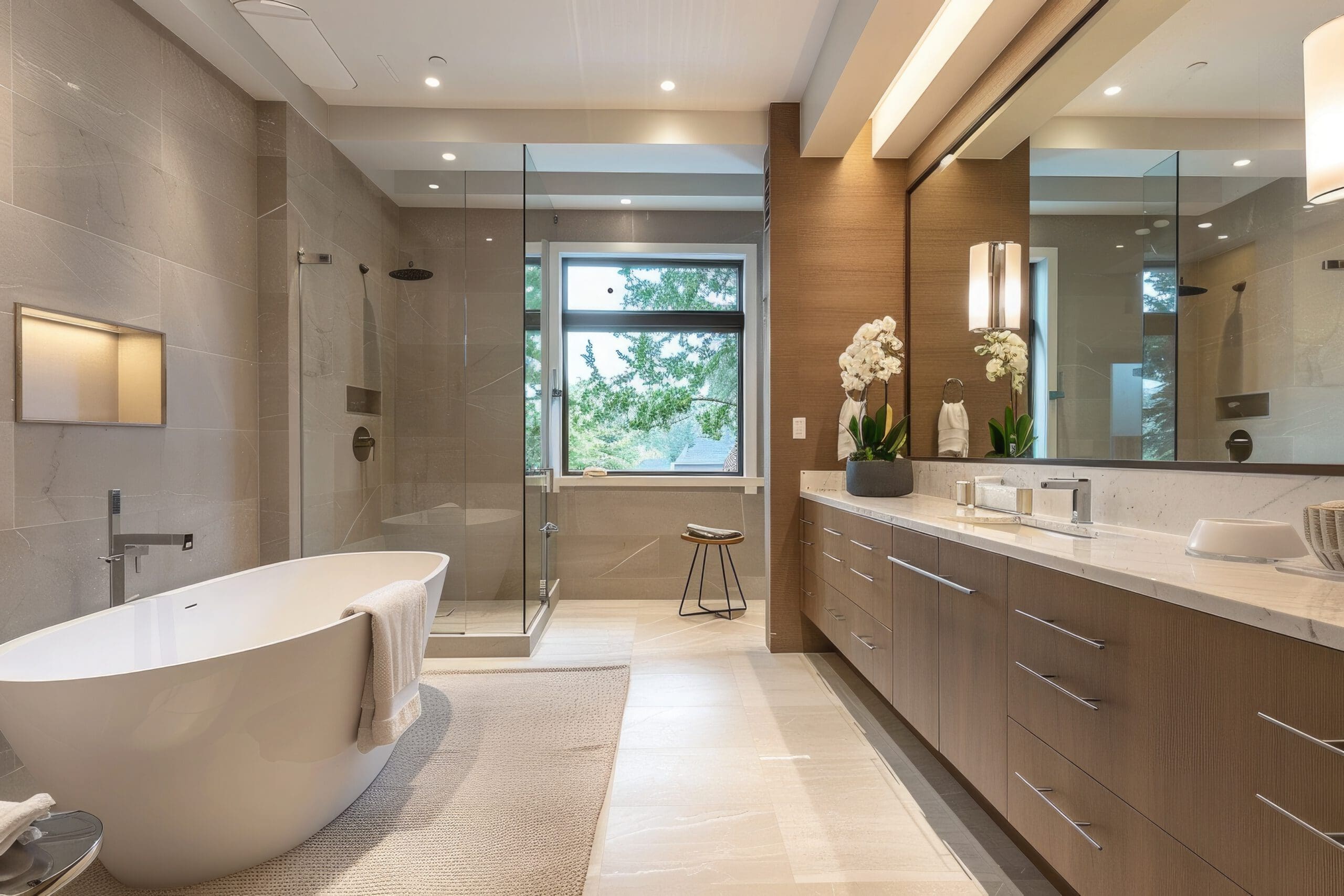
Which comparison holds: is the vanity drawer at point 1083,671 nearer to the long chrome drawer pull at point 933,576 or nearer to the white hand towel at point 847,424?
the long chrome drawer pull at point 933,576

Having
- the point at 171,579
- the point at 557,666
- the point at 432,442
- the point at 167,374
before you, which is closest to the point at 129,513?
the point at 171,579

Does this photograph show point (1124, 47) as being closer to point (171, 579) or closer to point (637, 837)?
point (637, 837)

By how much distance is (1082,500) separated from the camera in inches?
72.0

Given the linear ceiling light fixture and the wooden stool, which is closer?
the linear ceiling light fixture

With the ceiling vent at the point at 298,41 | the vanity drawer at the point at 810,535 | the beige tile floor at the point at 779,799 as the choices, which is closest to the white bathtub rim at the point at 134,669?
the beige tile floor at the point at 779,799

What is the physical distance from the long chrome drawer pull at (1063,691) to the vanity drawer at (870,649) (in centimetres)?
78

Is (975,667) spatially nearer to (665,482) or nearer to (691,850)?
(691,850)

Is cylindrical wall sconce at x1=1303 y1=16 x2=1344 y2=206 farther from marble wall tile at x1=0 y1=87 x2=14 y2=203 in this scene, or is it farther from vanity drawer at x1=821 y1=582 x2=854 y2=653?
marble wall tile at x1=0 y1=87 x2=14 y2=203

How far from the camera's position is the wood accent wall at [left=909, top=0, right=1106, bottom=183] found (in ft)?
6.63

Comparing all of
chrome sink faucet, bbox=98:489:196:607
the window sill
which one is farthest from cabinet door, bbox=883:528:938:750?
chrome sink faucet, bbox=98:489:196:607

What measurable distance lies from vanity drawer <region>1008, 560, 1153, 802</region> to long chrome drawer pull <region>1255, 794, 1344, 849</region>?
0.21 meters

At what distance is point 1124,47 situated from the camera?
1.77 metres

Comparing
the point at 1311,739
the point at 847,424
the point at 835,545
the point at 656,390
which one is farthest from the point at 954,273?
the point at 1311,739

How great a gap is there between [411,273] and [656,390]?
1.78 meters
